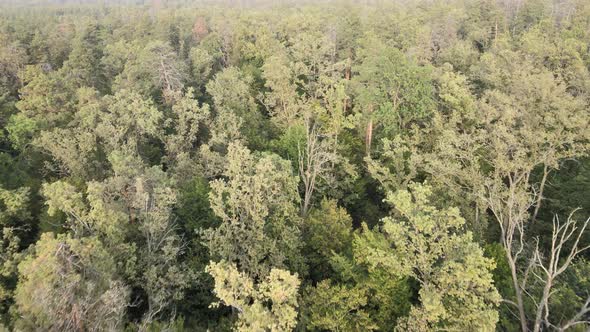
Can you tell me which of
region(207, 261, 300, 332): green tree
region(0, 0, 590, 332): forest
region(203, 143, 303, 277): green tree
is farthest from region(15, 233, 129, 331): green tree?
region(203, 143, 303, 277): green tree

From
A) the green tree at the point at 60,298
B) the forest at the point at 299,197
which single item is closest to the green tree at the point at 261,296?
the forest at the point at 299,197

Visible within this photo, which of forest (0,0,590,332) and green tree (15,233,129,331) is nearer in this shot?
green tree (15,233,129,331)

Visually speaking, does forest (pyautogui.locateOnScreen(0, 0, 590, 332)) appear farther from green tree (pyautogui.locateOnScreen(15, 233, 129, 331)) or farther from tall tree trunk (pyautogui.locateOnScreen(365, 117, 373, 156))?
tall tree trunk (pyautogui.locateOnScreen(365, 117, 373, 156))

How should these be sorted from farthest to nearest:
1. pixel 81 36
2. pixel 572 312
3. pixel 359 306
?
pixel 81 36 < pixel 359 306 < pixel 572 312

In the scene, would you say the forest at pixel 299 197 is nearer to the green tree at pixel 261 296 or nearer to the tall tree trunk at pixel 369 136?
the green tree at pixel 261 296

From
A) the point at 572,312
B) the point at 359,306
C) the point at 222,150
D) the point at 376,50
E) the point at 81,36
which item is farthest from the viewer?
the point at 81,36

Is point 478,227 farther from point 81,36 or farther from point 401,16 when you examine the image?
point 81,36

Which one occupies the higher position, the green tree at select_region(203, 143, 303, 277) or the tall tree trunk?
the green tree at select_region(203, 143, 303, 277)

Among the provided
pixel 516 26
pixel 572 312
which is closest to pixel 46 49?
pixel 572 312
